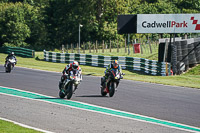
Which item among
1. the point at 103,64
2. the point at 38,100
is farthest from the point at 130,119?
the point at 103,64

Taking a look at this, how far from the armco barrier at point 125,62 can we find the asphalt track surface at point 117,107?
879cm

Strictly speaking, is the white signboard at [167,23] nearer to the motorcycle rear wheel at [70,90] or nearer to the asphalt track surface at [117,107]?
the asphalt track surface at [117,107]

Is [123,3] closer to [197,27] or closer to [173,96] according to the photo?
[197,27]

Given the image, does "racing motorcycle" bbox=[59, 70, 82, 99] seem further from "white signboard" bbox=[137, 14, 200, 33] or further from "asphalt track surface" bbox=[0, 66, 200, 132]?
"white signboard" bbox=[137, 14, 200, 33]

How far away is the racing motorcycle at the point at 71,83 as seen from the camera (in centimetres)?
1634

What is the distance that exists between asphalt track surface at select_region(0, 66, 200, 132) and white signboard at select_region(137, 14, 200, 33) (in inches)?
619

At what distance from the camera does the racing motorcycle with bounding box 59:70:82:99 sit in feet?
53.6

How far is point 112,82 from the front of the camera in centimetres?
1789

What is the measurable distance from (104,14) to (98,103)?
2284 inches

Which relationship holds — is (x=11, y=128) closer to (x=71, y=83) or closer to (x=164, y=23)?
(x=71, y=83)

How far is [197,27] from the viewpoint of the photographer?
3859cm

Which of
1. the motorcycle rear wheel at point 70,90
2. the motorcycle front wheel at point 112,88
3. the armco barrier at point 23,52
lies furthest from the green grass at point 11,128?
the armco barrier at point 23,52

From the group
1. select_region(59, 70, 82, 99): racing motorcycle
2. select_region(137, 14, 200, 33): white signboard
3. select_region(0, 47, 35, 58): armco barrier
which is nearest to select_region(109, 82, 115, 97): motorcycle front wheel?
select_region(59, 70, 82, 99): racing motorcycle

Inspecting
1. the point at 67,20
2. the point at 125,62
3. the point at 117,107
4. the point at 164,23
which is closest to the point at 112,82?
the point at 117,107
